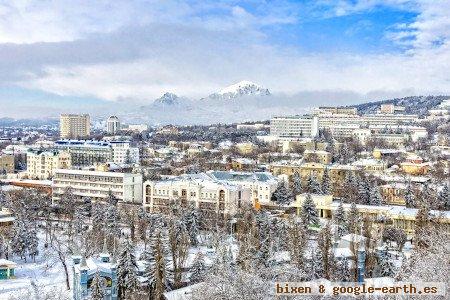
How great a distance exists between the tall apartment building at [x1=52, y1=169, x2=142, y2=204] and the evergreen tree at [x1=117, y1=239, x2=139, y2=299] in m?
12.2

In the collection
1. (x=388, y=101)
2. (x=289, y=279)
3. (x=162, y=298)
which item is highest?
(x=388, y=101)

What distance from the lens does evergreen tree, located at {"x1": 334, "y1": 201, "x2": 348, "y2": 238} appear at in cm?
1773

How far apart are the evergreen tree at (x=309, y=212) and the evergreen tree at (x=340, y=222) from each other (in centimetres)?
81

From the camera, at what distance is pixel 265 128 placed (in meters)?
68.6

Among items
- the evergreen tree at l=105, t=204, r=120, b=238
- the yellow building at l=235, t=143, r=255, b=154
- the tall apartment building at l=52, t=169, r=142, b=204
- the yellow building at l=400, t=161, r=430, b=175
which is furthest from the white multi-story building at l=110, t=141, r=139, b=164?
the evergreen tree at l=105, t=204, r=120, b=238

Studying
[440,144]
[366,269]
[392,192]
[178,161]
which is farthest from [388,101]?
[366,269]

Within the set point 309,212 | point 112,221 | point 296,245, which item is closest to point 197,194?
point 112,221

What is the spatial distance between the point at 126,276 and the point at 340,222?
910cm

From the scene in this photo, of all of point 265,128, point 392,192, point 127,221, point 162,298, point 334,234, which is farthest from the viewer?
point 265,128

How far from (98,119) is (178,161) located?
100750mm

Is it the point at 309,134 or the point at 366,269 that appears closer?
the point at 366,269

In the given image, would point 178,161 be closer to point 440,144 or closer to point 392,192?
point 392,192

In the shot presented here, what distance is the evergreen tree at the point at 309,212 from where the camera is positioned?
65.3ft

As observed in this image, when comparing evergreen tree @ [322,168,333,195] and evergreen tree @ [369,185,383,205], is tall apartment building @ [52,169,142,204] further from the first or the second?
evergreen tree @ [369,185,383,205]
